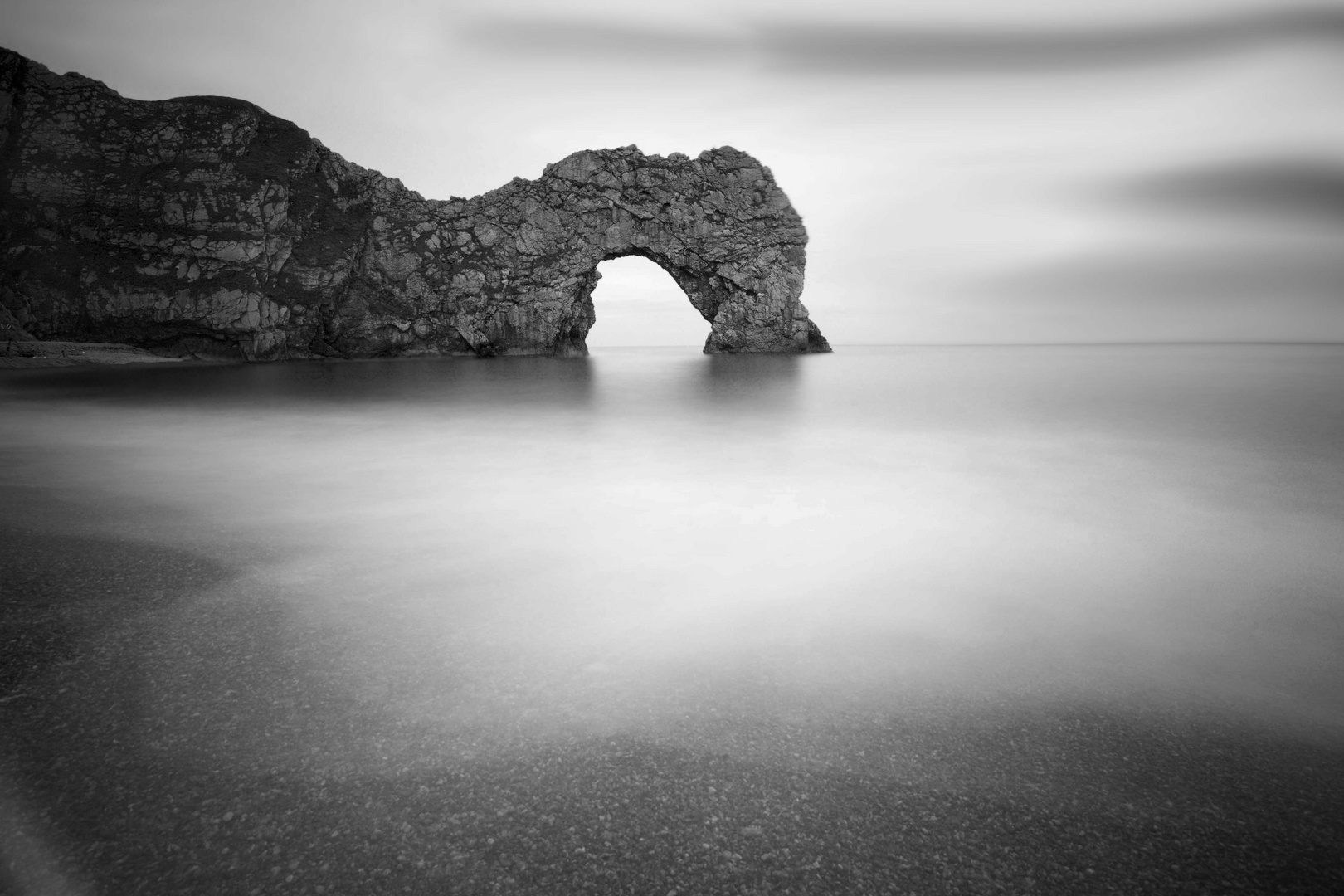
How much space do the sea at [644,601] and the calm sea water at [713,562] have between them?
0.04 metres

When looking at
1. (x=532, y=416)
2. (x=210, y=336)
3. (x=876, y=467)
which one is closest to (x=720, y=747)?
(x=876, y=467)

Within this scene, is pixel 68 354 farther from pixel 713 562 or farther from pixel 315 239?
pixel 713 562

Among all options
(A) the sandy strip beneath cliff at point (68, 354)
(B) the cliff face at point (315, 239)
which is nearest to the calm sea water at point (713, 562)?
(A) the sandy strip beneath cliff at point (68, 354)

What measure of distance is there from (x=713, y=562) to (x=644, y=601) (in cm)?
124

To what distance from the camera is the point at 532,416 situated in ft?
61.8

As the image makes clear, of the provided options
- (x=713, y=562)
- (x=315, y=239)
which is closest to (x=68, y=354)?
(x=315, y=239)

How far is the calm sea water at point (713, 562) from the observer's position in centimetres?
388

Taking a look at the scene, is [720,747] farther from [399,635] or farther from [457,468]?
[457,468]

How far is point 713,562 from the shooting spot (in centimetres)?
636

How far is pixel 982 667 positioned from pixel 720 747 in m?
1.97

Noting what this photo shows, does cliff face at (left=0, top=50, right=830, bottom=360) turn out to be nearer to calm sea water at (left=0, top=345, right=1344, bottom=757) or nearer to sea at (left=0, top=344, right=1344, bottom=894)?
Answer: calm sea water at (left=0, top=345, right=1344, bottom=757)

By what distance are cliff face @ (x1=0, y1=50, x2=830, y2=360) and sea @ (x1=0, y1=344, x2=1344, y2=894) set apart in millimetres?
44371

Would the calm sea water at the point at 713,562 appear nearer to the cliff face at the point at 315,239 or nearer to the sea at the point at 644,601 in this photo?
the sea at the point at 644,601

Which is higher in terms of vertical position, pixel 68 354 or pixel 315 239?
pixel 315 239
